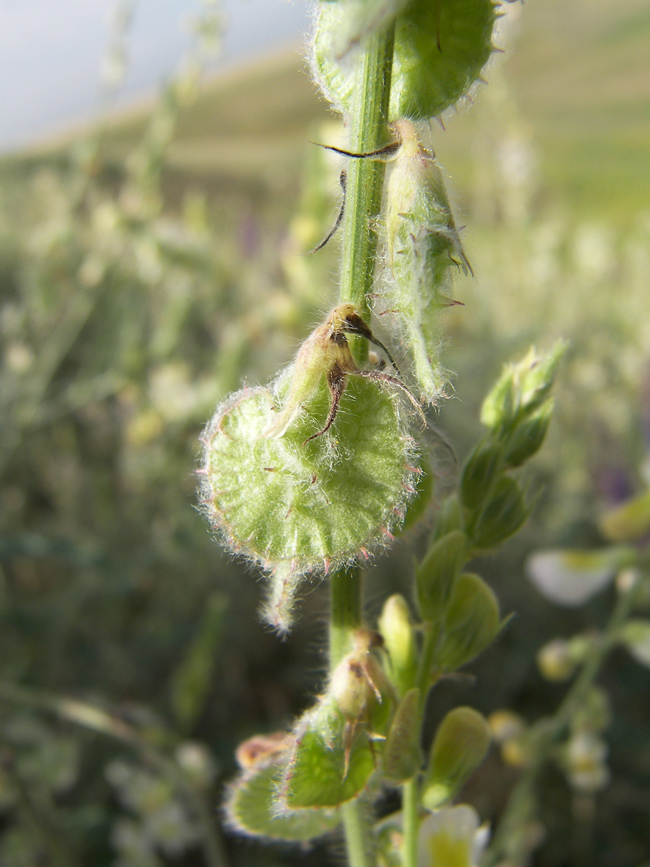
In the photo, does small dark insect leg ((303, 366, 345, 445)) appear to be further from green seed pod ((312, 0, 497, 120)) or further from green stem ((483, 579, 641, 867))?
green stem ((483, 579, 641, 867))

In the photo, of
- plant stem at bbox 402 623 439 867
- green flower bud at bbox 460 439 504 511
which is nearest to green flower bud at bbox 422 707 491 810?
plant stem at bbox 402 623 439 867

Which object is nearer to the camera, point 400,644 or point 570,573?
point 400,644

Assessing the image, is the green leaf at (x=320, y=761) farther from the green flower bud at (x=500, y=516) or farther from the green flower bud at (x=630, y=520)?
the green flower bud at (x=630, y=520)

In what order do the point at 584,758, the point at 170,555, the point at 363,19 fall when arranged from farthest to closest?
the point at 170,555 < the point at 584,758 < the point at 363,19

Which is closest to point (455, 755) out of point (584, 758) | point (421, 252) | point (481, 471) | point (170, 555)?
point (481, 471)

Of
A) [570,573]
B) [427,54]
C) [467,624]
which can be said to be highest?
[427,54]

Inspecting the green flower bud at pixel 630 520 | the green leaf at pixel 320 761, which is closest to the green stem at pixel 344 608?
→ the green leaf at pixel 320 761

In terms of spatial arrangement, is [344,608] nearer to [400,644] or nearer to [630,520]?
[400,644]
